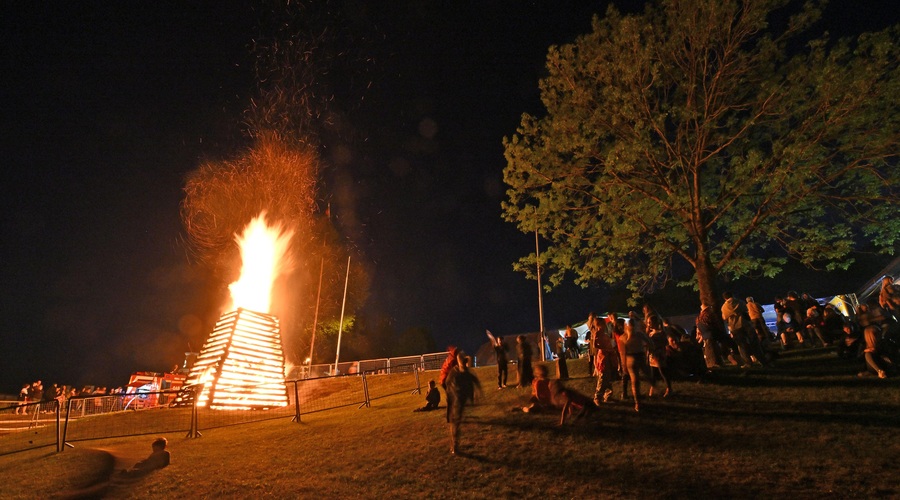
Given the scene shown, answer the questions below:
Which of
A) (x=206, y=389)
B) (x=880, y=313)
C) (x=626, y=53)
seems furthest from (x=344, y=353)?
(x=880, y=313)

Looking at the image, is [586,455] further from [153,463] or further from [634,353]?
[153,463]

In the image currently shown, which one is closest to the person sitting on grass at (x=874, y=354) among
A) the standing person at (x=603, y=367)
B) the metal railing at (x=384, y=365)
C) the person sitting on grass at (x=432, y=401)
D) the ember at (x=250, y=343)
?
the standing person at (x=603, y=367)

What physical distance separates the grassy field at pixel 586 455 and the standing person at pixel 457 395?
42 cm

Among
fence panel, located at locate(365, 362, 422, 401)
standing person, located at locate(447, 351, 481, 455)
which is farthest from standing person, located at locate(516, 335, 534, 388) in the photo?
fence panel, located at locate(365, 362, 422, 401)

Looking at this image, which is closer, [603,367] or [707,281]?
[603,367]

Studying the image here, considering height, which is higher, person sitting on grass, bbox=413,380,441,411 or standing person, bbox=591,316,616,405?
standing person, bbox=591,316,616,405

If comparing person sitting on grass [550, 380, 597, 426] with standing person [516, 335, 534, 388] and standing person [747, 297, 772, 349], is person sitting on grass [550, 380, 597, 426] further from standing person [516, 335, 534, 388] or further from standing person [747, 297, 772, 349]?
standing person [747, 297, 772, 349]

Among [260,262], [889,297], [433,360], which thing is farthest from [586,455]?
[433,360]

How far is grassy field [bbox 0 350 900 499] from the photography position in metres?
7.89

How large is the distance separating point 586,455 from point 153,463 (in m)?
8.20

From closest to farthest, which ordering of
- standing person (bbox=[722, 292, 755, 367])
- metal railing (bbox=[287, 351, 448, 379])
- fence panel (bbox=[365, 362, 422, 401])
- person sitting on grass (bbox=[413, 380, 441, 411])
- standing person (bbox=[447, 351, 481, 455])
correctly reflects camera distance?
standing person (bbox=[447, 351, 481, 455]) < standing person (bbox=[722, 292, 755, 367]) < person sitting on grass (bbox=[413, 380, 441, 411]) < fence panel (bbox=[365, 362, 422, 401]) < metal railing (bbox=[287, 351, 448, 379])

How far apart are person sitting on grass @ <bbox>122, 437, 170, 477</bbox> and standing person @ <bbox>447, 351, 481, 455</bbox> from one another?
5556 mm

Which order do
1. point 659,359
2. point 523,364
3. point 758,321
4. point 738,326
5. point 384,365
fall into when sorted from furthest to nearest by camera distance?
point 384,365 → point 758,321 → point 523,364 → point 738,326 → point 659,359

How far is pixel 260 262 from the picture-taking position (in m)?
23.0
